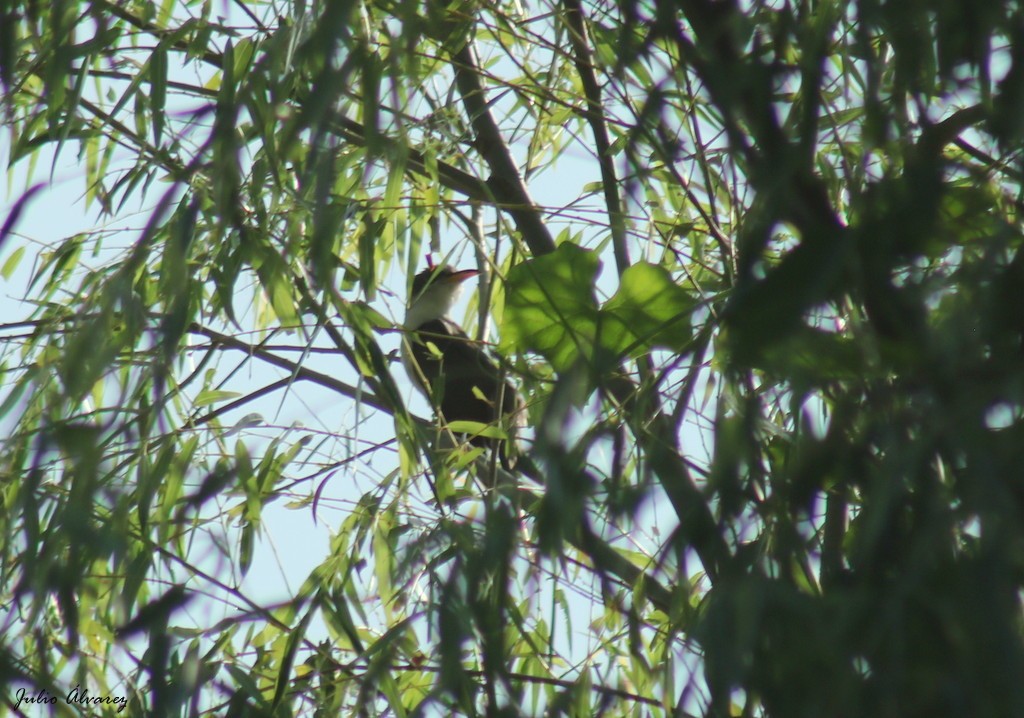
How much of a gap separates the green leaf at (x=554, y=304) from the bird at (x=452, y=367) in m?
0.07

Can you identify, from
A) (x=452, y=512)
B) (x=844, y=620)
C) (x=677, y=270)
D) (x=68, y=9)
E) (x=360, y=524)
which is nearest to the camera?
(x=844, y=620)

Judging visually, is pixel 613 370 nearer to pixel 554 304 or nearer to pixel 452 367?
pixel 554 304

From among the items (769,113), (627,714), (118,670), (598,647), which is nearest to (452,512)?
(598,647)

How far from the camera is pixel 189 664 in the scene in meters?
1.64

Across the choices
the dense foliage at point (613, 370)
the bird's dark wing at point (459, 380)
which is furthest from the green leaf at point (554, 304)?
the bird's dark wing at point (459, 380)

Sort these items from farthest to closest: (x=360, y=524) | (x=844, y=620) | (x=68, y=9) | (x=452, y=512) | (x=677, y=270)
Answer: (x=677, y=270) < (x=360, y=524) < (x=452, y=512) < (x=68, y=9) < (x=844, y=620)

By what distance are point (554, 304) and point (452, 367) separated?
61.0 inches

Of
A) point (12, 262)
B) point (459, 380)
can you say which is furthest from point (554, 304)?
point (459, 380)

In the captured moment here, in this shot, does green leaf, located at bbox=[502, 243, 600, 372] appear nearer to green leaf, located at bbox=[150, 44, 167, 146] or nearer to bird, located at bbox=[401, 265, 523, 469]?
bird, located at bbox=[401, 265, 523, 469]

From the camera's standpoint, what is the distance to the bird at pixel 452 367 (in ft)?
6.17

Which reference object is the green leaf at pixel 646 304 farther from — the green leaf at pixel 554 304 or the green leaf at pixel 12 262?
the green leaf at pixel 12 262

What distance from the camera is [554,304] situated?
1.52 m

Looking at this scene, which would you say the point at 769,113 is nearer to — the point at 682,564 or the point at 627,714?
the point at 682,564

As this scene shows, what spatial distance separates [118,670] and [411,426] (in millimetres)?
569
